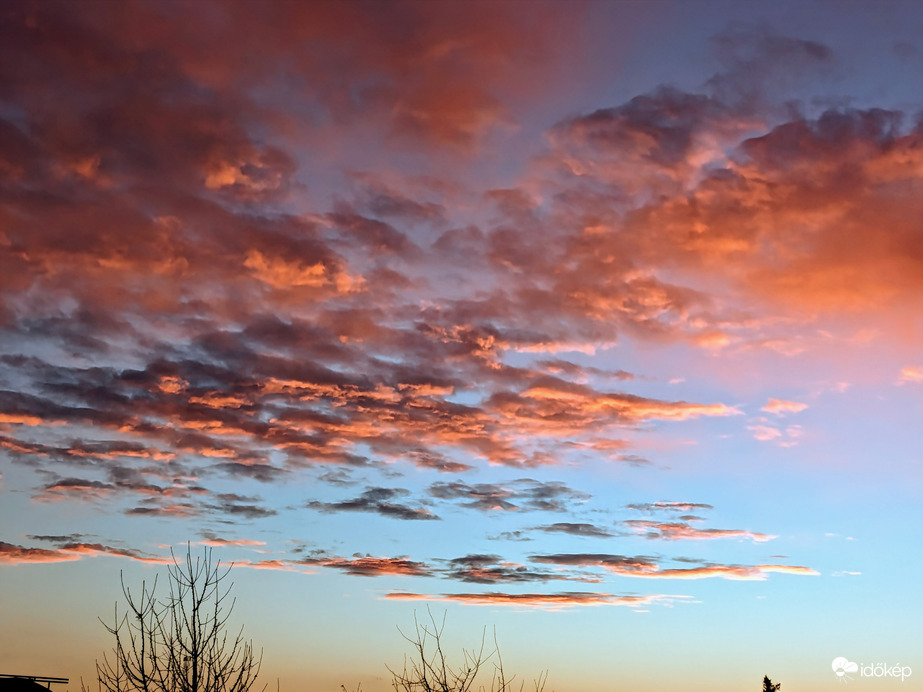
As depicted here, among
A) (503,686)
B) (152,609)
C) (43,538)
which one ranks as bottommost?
(503,686)

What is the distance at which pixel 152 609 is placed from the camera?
24.5 m

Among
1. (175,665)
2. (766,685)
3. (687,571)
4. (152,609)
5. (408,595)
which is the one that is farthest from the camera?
(766,685)

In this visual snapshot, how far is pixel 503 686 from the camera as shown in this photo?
26688 millimetres

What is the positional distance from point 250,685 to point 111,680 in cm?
361

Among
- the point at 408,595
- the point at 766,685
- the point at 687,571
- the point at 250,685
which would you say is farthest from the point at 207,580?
the point at 766,685

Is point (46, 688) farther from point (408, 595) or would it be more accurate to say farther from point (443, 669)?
point (443, 669)

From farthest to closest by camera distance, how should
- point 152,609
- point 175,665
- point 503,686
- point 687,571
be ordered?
1. point 687,571
2. point 503,686
3. point 152,609
4. point 175,665

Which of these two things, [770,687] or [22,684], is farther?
[770,687]

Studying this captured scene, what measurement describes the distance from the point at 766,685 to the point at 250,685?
3038 inches

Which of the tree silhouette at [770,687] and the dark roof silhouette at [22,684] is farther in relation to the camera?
the tree silhouette at [770,687]

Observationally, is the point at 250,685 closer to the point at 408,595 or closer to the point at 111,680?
the point at 111,680

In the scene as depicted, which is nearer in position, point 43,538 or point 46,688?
point 46,688

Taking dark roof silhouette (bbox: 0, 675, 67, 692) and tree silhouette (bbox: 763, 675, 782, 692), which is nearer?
dark roof silhouette (bbox: 0, 675, 67, 692)

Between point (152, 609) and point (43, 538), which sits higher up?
point (43, 538)
